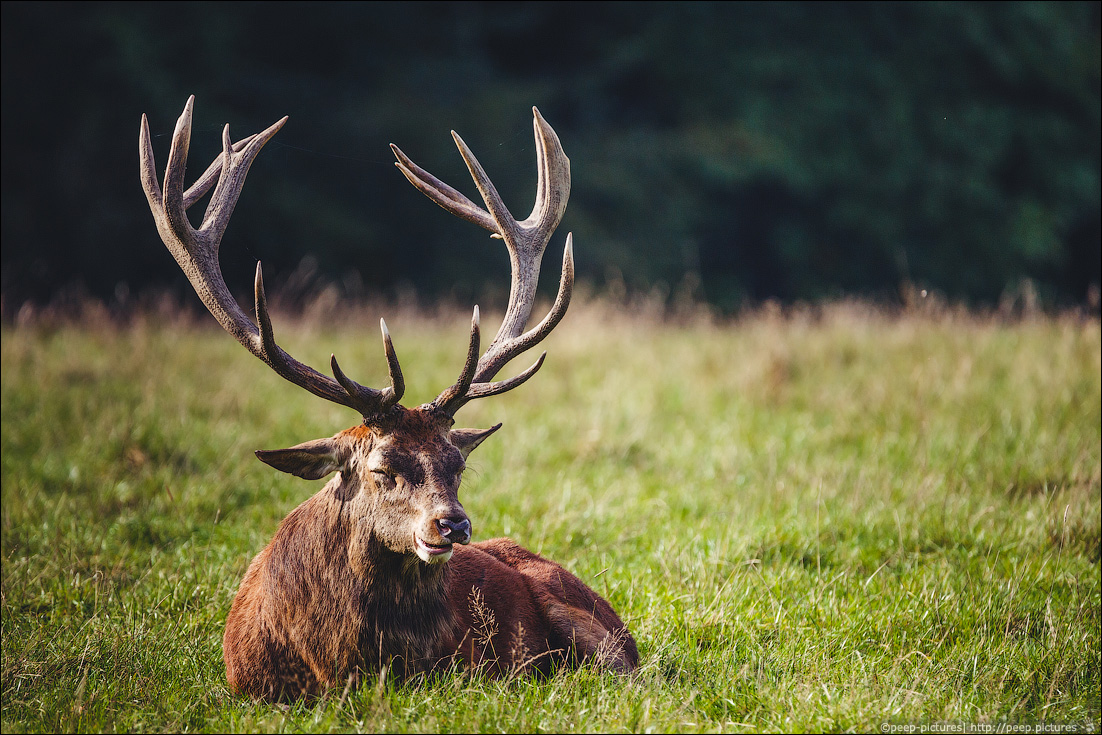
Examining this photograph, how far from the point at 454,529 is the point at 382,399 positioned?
51cm

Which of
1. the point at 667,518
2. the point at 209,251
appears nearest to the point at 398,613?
the point at 209,251

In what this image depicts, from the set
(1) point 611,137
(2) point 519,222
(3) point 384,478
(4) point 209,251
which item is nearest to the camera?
(3) point 384,478

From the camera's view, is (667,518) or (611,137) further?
(611,137)

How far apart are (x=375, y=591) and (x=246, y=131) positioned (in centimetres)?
1256

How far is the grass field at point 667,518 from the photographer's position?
2.89 meters

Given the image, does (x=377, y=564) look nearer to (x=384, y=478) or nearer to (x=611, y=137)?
(x=384, y=478)

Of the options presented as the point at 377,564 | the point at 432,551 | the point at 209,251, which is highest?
the point at 209,251

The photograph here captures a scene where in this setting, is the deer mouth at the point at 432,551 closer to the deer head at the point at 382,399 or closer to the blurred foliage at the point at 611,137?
the deer head at the point at 382,399

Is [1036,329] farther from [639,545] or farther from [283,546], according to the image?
[283,546]

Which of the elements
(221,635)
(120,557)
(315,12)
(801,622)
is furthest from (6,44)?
(801,622)

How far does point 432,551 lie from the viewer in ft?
8.70

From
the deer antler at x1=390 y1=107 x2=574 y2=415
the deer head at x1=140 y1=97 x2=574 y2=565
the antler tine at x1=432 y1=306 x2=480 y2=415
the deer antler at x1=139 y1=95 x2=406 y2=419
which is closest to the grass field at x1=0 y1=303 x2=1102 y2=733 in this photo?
the deer head at x1=140 y1=97 x2=574 y2=565

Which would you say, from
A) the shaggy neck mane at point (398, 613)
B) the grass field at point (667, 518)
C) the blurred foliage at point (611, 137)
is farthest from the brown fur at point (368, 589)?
the blurred foliage at point (611, 137)

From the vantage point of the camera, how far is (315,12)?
49.9ft
